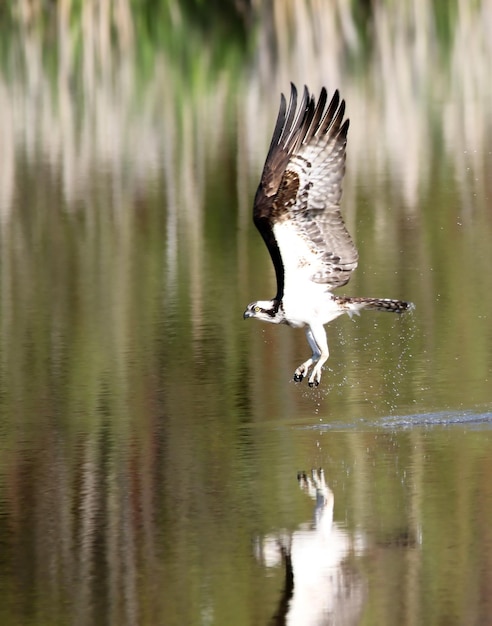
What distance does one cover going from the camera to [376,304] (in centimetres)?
1220

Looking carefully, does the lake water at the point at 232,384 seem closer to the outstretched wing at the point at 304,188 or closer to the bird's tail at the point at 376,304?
the bird's tail at the point at 376,304

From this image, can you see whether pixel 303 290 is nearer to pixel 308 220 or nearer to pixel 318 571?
pixel 308 220

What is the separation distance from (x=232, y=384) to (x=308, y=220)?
171cm

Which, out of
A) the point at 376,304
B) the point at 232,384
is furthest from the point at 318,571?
the point at 232,384

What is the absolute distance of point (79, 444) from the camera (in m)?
11.8

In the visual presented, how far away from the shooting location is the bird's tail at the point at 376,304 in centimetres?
1208

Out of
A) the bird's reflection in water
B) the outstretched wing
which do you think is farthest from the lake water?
the outstretched wing

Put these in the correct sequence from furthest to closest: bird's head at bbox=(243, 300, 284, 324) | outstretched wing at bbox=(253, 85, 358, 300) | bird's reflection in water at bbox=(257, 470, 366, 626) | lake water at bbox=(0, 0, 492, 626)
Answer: bird's head at bbox=(243, 300, 284, 324)
outstretched wing at bbox=(253, 85, 358, 300)
lake water at bbox=(0, 0, 492, 626)
bird's reflection in water at bbox=(257, 470, 366, 626)

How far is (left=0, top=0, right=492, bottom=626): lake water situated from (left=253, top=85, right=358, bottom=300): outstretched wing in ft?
3.68

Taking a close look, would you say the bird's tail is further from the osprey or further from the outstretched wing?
the outstretched wing

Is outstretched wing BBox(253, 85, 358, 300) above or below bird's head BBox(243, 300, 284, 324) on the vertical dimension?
above

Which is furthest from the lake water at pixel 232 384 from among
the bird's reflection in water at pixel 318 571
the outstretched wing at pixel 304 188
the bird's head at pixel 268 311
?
the outstretched wing at pixel 304 188

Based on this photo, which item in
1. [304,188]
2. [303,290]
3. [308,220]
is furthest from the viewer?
[303,290]

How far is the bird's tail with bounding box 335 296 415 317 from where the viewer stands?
1208 cm
